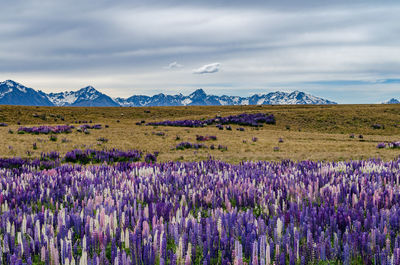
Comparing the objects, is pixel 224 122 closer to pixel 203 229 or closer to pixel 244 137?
pixel 244 137

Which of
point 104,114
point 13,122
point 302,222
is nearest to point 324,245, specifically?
point 302,222

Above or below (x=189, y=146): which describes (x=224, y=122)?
above

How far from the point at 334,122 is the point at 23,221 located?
149 ft

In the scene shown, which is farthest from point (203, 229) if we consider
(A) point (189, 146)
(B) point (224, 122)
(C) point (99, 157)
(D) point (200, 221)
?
(B) point (224, 122)

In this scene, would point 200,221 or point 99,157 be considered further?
point 99,157

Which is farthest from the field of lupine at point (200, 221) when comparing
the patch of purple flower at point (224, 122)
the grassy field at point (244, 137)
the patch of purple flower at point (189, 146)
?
the patch of purple flower at point (224, 122)

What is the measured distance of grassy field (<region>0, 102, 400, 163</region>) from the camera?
59.1ft

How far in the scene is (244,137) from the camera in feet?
92.5

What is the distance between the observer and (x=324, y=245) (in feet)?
9.67

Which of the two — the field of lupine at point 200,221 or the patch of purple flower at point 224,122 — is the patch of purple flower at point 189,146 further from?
the patch of purple flower at point 224,122

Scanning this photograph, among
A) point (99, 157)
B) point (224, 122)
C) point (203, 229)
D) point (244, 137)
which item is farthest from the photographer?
point (224, 122)

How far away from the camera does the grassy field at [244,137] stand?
18.0 m

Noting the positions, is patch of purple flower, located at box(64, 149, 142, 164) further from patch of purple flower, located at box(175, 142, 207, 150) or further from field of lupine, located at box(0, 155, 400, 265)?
field of lupine, located at box(0, 155, 400, 265)

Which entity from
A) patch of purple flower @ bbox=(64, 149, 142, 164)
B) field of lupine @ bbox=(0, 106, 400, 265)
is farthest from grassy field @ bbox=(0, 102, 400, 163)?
field of lupine @ bbox=(0, 106, 400, 265)
